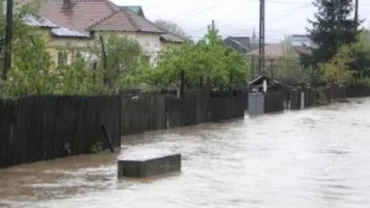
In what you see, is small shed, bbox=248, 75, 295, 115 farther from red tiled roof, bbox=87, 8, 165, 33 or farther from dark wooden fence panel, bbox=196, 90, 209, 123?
red tiled roof, bbox=87, 8, 165, 33

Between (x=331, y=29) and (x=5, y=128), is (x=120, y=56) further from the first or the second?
(x=331, y=29)

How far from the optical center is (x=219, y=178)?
18.4 meters

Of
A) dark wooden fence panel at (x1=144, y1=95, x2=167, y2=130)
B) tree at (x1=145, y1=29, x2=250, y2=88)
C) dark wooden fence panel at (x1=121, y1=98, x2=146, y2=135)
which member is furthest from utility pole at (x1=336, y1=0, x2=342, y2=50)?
dark wooden fence panel at (x1=121, y1=98, x2=146, y2=135)

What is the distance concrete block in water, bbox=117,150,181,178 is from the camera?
17.7 meters

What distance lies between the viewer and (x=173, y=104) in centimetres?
3456

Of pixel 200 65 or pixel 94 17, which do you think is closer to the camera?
pixel 200 65

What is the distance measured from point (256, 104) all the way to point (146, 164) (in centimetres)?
2999

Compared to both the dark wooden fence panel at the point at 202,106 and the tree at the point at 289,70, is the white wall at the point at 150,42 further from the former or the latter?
the dark wooden fence panel at the point at 202,106

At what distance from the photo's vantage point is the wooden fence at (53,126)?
62.0ft

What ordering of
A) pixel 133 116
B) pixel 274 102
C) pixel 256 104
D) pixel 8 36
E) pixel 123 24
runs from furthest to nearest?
pixel 123 24, pixel 274 102, pixel 256 104, pixel 133 116, pixel 8 36

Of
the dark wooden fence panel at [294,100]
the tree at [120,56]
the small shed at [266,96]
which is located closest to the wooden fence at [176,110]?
the tree at [120,56]

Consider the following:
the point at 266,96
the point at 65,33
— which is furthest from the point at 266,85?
the point at 65,33

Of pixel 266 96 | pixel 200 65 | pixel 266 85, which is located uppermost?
pixel 200 65

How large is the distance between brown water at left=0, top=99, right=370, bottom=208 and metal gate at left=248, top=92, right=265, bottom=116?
16.0m
